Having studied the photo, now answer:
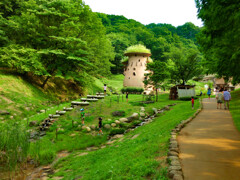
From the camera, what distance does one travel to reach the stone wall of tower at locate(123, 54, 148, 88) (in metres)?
36.9

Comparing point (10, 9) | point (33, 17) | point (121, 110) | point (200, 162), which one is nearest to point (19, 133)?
point (200, 162)

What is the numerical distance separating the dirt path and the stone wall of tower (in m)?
28.3

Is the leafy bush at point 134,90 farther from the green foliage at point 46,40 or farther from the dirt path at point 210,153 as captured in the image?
the dirt path at point 210,153

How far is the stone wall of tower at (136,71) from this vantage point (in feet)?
121

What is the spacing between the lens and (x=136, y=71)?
121 ft

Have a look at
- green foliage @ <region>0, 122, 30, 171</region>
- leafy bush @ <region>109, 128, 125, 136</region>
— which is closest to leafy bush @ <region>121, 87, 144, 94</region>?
leafy bush @ <region>109, 128, 125, 136</region>

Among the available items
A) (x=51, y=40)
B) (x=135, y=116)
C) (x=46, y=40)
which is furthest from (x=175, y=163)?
(x=46, y=40)

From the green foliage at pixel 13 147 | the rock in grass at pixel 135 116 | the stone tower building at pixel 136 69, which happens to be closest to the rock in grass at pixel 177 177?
the green foliage at pixel 13 147

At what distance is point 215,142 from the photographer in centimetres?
673

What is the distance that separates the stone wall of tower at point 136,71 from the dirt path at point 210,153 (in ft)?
92.9

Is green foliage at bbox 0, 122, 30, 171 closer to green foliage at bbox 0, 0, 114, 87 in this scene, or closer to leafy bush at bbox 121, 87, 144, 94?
green foliage at bbox 0, 0, 114, 87

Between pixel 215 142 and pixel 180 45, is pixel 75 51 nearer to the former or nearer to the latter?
pixel 215 142

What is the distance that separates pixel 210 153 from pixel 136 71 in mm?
32025

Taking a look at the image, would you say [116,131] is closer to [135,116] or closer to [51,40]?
[135,116]
